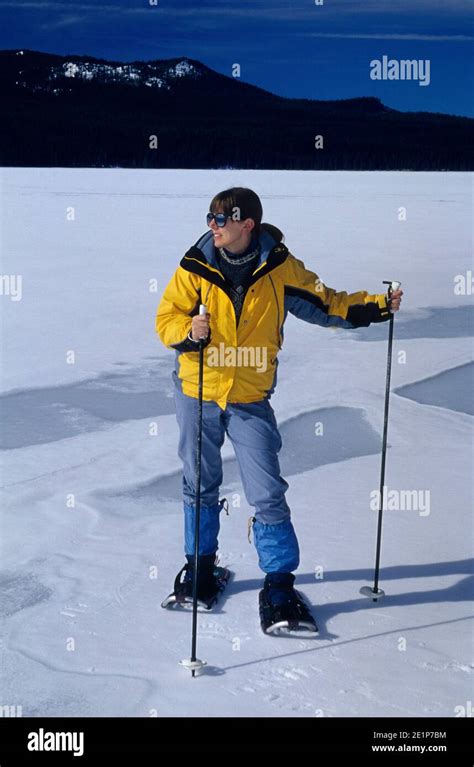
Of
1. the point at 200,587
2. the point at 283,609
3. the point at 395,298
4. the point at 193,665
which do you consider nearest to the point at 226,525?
the point at 200,587

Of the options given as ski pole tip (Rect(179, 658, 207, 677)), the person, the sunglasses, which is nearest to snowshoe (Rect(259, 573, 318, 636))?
the person

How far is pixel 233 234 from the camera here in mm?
3033

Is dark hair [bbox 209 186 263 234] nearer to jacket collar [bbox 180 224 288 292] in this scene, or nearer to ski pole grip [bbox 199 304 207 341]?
jacket collar [bbox 180 224 288 292]

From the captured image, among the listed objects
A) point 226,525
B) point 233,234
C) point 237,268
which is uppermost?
point 233,234

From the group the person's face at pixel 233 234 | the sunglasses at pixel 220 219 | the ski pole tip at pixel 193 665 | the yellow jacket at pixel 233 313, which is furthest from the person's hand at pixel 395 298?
the ski pole tip at pixel 193 665

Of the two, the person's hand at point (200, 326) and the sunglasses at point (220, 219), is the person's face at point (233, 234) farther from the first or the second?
the person's hand at point (200, 326)

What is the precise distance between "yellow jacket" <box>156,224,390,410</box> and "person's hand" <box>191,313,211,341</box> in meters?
0.06

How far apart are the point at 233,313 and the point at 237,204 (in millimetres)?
358

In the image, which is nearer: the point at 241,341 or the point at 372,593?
the point at 241,341

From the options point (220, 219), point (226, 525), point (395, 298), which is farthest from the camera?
point (226, 525)

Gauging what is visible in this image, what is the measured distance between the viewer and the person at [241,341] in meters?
3.05

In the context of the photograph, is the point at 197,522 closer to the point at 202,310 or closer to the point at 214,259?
the point at 202,310

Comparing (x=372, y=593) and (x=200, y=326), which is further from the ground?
(x=200, y=326)

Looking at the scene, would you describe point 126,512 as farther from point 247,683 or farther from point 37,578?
point 247,683
